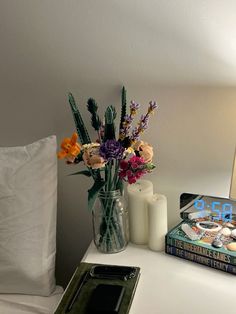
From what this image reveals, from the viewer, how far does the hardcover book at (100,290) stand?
803 mm

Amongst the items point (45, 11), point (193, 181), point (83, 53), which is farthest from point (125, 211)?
point (45, 11)

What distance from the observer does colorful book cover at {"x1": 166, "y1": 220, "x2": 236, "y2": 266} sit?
92 centimetres

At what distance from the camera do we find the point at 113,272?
0.93m

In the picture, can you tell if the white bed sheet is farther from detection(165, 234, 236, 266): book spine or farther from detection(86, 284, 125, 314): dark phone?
detection(165, 234, 236, 266): book spine

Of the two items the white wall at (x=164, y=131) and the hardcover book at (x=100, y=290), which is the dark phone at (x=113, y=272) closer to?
the hardcover book at (x=100, y=290)

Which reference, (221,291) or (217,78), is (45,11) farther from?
(221,291)

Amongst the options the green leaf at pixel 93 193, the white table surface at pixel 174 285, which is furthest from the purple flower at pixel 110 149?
the white table surface at pixel 174 285

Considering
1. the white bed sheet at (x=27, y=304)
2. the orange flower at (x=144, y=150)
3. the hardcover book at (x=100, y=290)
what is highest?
the orange flower at (x=144, y=150)

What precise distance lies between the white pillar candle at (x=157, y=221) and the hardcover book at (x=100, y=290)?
0.12 m

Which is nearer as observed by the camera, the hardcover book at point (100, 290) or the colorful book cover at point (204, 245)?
the hardcover book at point (100, 290)

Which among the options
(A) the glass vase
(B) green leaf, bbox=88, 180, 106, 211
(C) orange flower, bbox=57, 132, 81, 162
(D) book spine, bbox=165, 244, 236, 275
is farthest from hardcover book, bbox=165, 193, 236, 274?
(C) orange flower, bbox=57, 132, 81, 162

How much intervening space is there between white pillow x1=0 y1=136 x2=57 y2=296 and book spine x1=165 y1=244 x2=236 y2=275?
1.22 feet

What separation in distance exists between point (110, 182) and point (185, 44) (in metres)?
0.44

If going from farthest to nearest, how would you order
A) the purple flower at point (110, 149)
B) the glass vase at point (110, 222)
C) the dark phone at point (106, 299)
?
the glass vase at point (110, 222), the purple flower at point (110, 149), the dark phone at point (106, 299)
